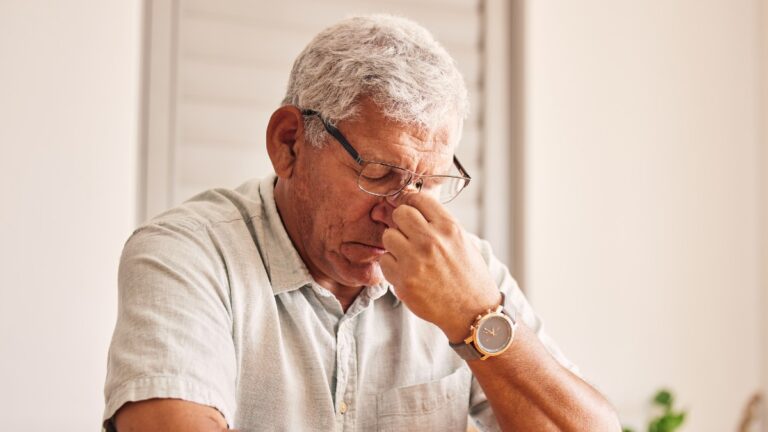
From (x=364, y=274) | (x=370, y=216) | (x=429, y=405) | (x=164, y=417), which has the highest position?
(x=370, y=216)

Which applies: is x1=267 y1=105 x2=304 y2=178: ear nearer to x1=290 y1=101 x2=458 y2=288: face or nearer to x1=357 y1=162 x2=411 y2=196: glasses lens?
x1=290 y1=101 x2=458 y2=288: face

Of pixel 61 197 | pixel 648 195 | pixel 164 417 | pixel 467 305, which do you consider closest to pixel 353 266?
pixel 467 305

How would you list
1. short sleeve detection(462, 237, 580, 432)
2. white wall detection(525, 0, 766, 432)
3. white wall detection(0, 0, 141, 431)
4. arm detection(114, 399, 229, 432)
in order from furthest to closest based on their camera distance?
white wall detection(525, 0, 766, 432) → white wall detection(0, 0, 141, 431) → short sleeve detection(462, 237, 580, 432) → arm detection(114, 399, 229, 432)

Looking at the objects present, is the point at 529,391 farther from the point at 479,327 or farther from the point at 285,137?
the point at 285,137

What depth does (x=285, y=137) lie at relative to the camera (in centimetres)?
162

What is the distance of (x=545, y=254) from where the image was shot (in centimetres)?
293

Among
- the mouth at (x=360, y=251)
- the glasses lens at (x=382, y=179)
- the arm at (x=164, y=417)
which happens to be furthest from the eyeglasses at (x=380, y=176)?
the arm at (x=164, y=417)

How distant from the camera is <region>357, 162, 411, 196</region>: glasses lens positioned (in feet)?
4.92

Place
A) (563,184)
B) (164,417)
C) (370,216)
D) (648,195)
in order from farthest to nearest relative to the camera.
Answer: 1. (648,195)
2. (563,184)
3. (370,216)
4. (164,417)

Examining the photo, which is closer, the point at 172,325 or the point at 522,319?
the point at 172,325

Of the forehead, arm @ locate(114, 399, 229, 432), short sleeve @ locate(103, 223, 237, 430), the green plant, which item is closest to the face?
the forehead

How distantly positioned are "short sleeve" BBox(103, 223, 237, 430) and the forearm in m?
0.46

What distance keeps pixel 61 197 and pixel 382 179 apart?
1.18 metres

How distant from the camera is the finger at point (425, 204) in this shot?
4.95ft
